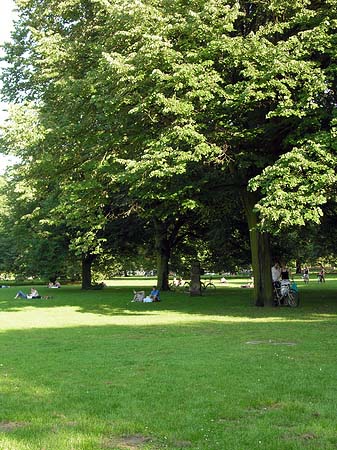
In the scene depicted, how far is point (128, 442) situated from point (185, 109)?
13.6 meters

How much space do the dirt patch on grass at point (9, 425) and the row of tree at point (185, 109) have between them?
11.8m

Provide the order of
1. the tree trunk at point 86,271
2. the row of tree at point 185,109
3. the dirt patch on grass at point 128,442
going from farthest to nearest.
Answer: the tree trunk at point 86,271
the row of tree at point 185,109
the dirt patch on grass at point 128,442

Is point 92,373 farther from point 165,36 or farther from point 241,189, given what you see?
point 241,189

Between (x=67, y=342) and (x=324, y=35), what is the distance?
12.7 m

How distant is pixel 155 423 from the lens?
641 centimetres

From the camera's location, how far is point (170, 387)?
27.1 ft

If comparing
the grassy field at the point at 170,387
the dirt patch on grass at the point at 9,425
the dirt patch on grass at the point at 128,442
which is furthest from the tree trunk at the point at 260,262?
the dirt patch on grass at the point at 128,442

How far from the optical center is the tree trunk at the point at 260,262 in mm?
23109

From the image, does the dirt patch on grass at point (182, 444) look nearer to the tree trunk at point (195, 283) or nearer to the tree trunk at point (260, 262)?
the tree trunk at point (260, 262)

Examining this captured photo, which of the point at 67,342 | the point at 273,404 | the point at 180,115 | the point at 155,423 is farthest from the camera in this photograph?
the point at 180,115

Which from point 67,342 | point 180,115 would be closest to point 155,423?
point 67,342

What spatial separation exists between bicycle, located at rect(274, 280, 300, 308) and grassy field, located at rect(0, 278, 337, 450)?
708 centimetres

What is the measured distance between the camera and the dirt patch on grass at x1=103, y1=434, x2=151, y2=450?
561 centimetres

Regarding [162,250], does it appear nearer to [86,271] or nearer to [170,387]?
[86,271]
